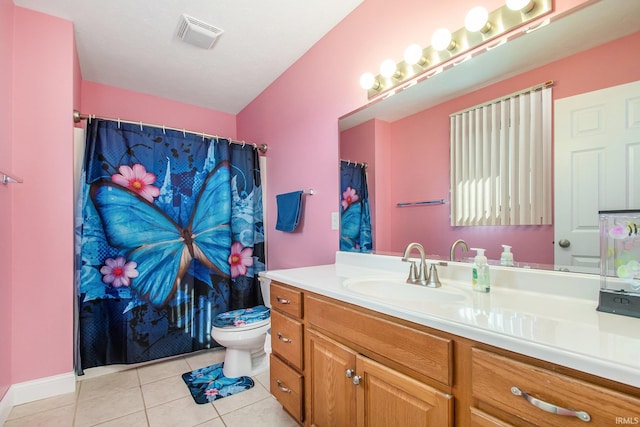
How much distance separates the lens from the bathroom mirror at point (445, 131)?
92cm

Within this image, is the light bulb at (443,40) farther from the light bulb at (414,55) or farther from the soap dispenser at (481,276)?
the soap dispenser at (481,276)

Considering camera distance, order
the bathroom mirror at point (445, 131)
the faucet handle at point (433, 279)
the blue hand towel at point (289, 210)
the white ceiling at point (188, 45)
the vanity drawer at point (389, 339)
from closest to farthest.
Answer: the vanity drawer at point (389, 339), the bathroom mirror at point (445, 131), the faucet handle at point (433, 279), the white ceiling at point (188, 45), the blue hand towel at point (289, 210)

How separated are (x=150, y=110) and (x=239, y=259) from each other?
170 cm

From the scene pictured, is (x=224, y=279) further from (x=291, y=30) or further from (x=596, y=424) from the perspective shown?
(x=596, y=424)

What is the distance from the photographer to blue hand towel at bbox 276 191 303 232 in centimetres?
215

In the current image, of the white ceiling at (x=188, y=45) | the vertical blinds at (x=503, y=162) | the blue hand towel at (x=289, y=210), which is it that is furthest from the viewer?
the blue hand towel at (x=289, y=210)

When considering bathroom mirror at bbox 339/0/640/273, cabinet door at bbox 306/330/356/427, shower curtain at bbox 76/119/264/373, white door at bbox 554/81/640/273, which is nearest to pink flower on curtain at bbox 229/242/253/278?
shower curtain at bbox 76/119/264/373

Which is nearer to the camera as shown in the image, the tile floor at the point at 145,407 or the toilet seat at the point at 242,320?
the tile floor at the point at 145,407

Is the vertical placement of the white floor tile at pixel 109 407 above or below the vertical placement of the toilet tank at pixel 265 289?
below

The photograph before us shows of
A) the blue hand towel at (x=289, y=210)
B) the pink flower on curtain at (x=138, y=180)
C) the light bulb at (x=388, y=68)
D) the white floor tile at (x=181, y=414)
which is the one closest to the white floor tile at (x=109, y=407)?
the white floor tile at (x=181, y=414)

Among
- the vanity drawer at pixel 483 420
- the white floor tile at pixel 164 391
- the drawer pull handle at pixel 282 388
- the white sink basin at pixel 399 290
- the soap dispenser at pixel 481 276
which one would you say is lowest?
the white floor tile at pixel 164 391

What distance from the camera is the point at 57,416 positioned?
5.06 ft

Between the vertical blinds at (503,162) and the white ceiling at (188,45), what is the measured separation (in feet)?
3.59

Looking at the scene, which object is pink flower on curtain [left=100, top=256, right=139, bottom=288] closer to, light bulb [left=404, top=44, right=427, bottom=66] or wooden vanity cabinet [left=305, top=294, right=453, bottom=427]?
wooden vanity cabinet [left=305, top=294, right=453, bottom=427]
